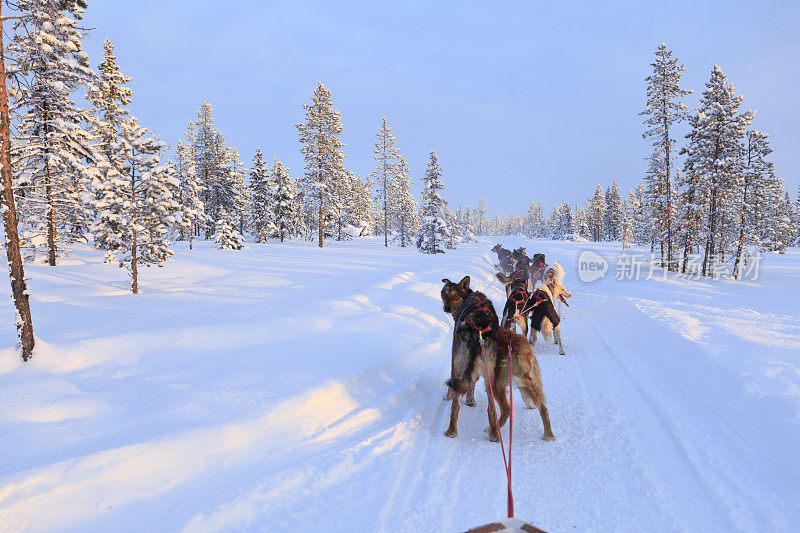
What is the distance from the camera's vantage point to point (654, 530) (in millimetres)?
2920

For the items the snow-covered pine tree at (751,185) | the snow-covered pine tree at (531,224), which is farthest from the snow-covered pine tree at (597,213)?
the snow-covered pine tree at (751,185)

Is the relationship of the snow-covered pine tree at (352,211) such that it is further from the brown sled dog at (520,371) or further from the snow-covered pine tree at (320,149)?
the brown sled dog at (520,371)

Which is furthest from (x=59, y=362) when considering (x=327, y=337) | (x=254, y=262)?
(x=254, y=262)

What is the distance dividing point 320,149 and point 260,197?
1071 cm

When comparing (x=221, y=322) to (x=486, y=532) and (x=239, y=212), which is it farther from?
(x=239, y=212)

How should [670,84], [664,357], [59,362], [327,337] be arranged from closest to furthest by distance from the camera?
1. [59,362]
2. [664,357]
3. [327,337]
4. [670,84]

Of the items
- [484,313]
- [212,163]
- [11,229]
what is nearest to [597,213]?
[212,163]

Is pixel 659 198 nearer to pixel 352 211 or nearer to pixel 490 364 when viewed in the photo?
pixel 490 364

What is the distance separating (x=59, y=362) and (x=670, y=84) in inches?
1482

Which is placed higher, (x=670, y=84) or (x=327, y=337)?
(x=670, y=84)

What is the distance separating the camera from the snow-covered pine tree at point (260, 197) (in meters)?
44.7

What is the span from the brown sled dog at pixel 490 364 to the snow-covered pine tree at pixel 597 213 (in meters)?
102

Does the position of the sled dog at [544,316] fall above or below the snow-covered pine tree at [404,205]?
below

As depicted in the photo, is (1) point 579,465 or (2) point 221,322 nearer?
(1) point 579,465
